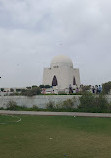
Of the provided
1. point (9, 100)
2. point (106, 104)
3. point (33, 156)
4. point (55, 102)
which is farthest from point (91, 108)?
point (33, 156)

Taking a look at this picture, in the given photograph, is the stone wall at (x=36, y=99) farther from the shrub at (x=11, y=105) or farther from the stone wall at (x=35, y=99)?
the shrub at (x=11, y=105)

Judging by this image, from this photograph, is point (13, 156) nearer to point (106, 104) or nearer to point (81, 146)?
point (81, 146)

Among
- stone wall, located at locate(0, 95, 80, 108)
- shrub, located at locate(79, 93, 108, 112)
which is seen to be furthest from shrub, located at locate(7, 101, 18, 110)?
shrub, located at locate(79, 93, 108, 112)

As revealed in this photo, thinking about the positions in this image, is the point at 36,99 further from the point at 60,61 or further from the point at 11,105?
the point at 60,61

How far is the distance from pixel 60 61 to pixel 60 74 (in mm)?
3492

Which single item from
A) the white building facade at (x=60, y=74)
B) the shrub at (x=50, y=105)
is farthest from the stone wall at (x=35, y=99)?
the white building facade at (x=60, y=74)

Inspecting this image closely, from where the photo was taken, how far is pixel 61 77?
54.7m

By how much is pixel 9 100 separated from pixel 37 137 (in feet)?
52.2

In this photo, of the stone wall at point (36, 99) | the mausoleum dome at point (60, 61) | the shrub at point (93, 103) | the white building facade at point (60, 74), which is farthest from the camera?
the mausoleum dome at point (60, 61)

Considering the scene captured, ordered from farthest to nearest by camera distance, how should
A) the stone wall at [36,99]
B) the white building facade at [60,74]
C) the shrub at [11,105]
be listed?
the white building facade at [60,74] < the shrub at [11,105] < the stone wall at [36,99]

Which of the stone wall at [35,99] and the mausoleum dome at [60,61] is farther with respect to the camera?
the mausoleum dome at [60,61]

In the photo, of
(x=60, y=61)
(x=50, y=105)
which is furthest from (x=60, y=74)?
(x=50, y=105)

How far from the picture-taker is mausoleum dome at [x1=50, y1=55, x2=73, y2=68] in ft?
183

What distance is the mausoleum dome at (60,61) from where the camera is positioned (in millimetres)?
55681
